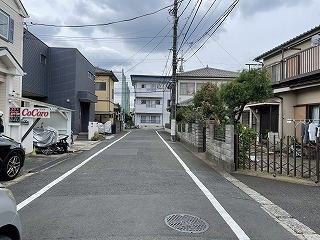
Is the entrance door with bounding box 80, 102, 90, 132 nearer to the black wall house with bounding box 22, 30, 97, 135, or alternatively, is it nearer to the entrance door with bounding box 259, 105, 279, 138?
the black wall house with bounding box 22, 30, 97, 135

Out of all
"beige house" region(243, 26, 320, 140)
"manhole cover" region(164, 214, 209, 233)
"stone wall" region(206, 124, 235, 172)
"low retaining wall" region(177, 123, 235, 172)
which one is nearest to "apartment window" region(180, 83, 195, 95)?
"beige house" region(243, 26, 320, 140)

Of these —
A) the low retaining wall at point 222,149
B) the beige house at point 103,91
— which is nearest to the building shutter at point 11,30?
the low retaining wall at point 222,149

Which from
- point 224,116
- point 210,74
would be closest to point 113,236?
point 224,116

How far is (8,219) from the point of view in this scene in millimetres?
2867

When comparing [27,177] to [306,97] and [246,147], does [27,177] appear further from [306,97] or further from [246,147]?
[306,97]

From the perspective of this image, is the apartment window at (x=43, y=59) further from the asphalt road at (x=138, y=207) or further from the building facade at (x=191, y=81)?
the building facade at (x=191, y=81)

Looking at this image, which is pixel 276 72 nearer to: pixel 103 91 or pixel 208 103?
pixel 208 103

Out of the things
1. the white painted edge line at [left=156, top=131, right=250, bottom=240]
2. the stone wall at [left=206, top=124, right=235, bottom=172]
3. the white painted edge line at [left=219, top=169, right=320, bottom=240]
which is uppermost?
the stone wall at [left=206, top=124, right=235, bottom=172]

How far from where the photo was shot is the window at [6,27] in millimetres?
13594

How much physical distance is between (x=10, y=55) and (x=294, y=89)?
487 inches

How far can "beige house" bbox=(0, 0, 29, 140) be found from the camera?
12.5 m

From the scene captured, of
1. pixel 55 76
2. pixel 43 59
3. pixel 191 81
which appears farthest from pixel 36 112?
pixel 191 81

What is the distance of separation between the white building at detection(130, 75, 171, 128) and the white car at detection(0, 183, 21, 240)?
190ft

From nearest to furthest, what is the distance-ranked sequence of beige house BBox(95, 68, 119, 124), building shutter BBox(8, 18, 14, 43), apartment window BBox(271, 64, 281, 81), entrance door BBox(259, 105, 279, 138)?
1. building shutter BBox(8, 18, 14, 43)
2. entrance door BBox(259, 105, 279, 138)
3. apartment window BBox(271, 64, 281, 81)
4. beige house BBox(95, 68, 119, 124)
